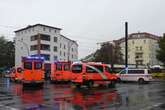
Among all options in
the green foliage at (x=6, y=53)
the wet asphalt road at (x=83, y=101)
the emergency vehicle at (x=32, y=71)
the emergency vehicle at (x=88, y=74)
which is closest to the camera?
the wet asphalt road at (x=83, y=101)

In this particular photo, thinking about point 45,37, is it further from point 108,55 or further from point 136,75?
point 136,75

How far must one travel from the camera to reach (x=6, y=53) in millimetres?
118188

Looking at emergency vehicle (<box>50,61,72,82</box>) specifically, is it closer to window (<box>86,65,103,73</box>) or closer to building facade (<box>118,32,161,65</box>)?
window (<box>86,65,103,73</box>)

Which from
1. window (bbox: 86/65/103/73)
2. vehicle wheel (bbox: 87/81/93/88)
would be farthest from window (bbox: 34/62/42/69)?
vehicle wheel (bbox: 87/81/93/88)

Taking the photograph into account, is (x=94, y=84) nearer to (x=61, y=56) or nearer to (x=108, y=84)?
(x=108, y=84)

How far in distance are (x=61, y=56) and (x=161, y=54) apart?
47264mm

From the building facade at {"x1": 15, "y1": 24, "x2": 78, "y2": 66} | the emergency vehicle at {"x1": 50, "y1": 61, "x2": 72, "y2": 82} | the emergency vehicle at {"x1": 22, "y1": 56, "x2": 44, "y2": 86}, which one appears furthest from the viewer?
the building facade at {"x1": 15, "y1": 24, "x2": 78, "y2": 66}

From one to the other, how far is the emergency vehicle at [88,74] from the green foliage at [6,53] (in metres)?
84.2

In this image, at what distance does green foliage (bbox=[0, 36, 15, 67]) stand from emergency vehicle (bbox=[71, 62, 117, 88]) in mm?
84172

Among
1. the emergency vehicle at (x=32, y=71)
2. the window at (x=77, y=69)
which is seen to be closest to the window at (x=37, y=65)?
the emergency vehicle at (x=32, y=71)

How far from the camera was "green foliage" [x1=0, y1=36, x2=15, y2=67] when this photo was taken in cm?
11431

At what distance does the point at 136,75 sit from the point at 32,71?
1520 cm

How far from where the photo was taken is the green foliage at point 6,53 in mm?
114312

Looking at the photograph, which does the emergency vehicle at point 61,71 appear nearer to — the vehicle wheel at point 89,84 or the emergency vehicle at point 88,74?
the emergency vehicle at point 88,74
